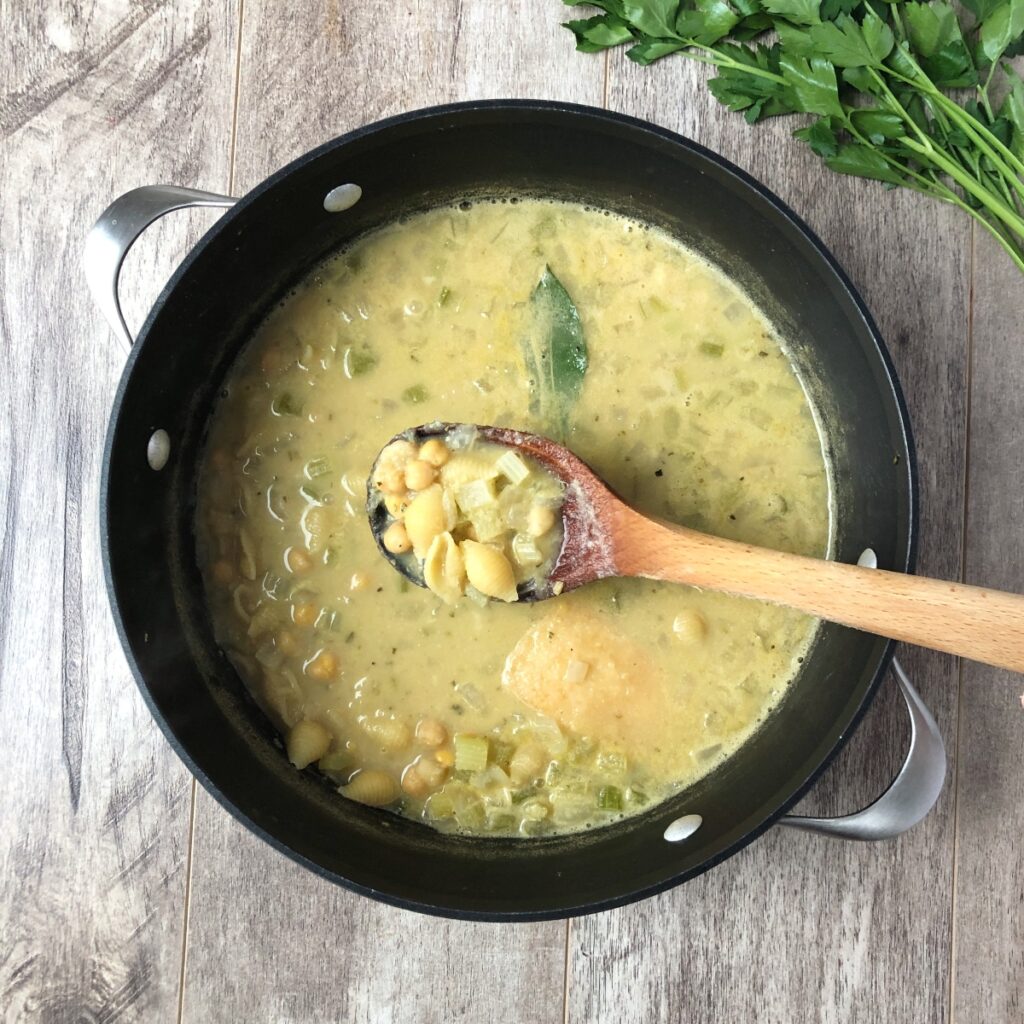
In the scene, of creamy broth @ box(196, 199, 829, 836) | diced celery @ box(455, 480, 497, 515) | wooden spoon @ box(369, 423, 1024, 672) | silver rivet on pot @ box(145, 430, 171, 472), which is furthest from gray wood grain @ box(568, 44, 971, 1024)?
silver rivet on pot @ box(145, 430, 171, 472)

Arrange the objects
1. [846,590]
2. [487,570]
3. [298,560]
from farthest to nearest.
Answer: [298,560]
[487,570]
[846,590]

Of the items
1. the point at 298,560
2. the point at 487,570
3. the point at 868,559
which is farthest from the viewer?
the point at 298,560

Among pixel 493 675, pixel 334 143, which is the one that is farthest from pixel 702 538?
pixel 334 143

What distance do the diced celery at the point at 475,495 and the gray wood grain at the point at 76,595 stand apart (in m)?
0.76

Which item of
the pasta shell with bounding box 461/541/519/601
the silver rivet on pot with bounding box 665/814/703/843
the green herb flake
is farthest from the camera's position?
the green herb flake

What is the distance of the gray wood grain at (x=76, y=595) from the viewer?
1.98 metres

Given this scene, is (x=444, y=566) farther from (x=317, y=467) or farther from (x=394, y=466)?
(x=317, y=467)

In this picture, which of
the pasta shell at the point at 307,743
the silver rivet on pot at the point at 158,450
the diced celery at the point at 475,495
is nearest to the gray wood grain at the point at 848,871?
the pasta shell at the point at 307,743

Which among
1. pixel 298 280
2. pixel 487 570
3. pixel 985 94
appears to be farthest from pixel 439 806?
pixel 985 94

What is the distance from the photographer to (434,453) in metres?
1.76

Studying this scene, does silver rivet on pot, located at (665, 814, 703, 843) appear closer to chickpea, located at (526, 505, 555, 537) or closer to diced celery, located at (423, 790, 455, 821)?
diced celery, located at (423, 790, 455, 821)

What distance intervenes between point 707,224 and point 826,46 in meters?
0.36

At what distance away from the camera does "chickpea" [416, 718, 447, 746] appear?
1.88 meters

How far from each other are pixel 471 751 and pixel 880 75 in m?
1.45
